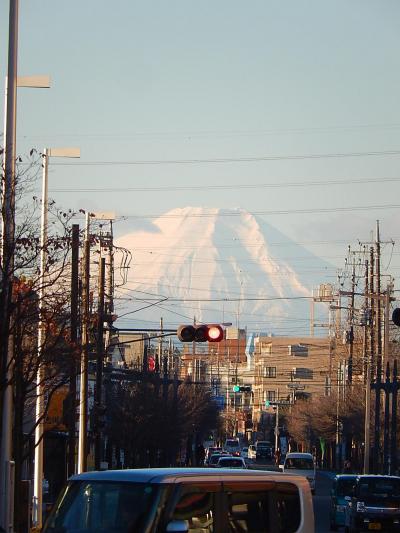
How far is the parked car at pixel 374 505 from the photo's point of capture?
3166cm

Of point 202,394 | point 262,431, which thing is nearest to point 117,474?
point 202,394

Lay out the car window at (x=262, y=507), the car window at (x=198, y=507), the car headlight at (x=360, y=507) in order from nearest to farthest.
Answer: the car window at (x=198, y=507) → the car window at (x=262, y=507) → the car headlight at (x=360, y=507)

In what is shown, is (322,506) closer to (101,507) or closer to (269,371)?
(101,507)

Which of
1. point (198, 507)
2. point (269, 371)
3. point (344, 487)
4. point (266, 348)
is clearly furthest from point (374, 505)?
point (266, 348)

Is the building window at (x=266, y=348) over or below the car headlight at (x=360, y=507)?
over

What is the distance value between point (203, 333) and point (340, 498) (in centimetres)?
782

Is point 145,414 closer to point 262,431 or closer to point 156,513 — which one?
point 156,513

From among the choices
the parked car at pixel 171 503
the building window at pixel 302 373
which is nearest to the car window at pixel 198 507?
the parked car at pixel 171 503

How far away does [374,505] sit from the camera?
1260 inches

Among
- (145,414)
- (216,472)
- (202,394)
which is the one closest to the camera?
(216,472)

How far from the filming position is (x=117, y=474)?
41.8 feet

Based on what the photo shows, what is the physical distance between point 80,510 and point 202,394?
316ft

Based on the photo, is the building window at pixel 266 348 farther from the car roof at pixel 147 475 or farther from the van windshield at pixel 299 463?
the car roof at pixel 147 475

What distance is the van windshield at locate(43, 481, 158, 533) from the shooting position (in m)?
12.1
